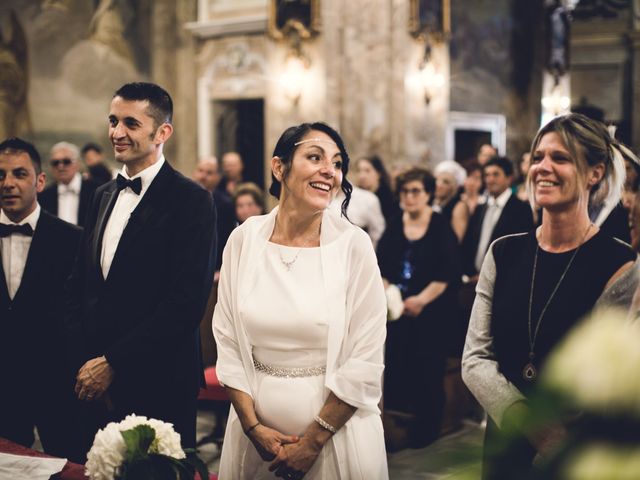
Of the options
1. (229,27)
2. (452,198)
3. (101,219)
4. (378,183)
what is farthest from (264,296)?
(229,27)

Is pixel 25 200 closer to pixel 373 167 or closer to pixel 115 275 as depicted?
pixel 115 275

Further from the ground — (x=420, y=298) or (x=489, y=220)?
(x=489, y=220)

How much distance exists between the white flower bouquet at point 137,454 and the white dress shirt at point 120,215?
42.6 inches

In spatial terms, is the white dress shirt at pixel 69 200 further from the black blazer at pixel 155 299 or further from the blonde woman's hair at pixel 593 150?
the blonde woman's hair at pixel 593 150

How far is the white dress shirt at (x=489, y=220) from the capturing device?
699 centimetres

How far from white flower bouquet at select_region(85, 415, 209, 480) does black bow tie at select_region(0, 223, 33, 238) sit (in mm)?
1716

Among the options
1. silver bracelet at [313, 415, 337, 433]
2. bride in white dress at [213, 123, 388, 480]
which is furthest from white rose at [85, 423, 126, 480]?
silver bracelet at [313, 415, 337, 433]

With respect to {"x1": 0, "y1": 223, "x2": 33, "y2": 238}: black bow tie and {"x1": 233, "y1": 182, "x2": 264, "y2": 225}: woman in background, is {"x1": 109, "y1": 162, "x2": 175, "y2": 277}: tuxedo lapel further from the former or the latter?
{"x1": 233, "y1": 182, "x2": 264, "y2": 225}: woman in background

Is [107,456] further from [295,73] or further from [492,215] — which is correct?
[295,73]

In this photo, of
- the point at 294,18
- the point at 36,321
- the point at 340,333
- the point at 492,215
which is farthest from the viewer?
the point at 294,18

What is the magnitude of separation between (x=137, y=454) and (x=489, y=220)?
5492 mm

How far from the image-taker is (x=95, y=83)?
472 inches

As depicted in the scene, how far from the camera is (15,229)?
139 inches

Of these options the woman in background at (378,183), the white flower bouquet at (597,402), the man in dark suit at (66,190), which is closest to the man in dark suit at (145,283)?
the white flower bouquet at (597,402)
